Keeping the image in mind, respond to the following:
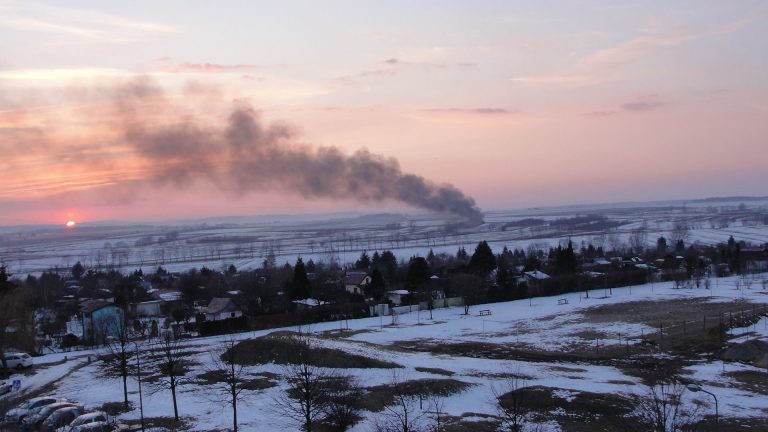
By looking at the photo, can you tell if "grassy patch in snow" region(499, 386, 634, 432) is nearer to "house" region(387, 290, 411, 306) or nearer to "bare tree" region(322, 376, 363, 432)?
"bare tree" region(322, 376, 363, 432)

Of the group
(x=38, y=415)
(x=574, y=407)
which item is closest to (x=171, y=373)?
(x=38, y=415)

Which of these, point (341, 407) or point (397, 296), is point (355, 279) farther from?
point (341, 407)

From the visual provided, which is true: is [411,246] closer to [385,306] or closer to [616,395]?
[385,306]

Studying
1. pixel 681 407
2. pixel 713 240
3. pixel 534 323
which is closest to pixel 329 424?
pixel 681 407

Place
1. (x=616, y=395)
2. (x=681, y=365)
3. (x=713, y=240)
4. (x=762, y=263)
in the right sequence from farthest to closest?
(x=713, y=240)
(x=762, y=263)
(x=681, y=365)
(x=616, y=395)

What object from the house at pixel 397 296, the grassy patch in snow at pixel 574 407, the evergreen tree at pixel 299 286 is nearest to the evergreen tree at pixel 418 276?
the house at pixel 397 296

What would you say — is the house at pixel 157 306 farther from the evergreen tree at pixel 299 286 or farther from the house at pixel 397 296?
the house at pixel 397 296
